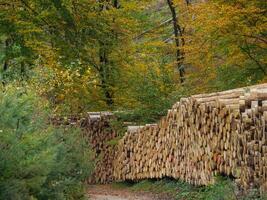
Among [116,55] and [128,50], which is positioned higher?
[128,50]

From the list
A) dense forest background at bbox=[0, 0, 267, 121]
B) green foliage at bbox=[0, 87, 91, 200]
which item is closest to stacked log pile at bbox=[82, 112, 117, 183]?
Answer: dense forest background at bbox=[0, 0, 267, 121]

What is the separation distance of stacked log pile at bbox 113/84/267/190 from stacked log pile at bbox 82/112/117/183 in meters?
1.59

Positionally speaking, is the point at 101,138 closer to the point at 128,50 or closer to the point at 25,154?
the point at 128,50

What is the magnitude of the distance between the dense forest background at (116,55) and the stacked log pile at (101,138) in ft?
2.41

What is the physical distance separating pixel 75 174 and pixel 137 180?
6.44 m

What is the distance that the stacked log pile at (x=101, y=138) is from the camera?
19266 millimetres

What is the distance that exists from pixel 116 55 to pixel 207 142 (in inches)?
460

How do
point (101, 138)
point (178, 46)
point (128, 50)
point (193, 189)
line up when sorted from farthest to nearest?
point (178, 46), point (128, 50), point (101, 138), point (193, 189)

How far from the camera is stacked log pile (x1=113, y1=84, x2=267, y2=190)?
380 inches

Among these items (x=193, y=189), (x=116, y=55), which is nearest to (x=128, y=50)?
(x=116, y=55)

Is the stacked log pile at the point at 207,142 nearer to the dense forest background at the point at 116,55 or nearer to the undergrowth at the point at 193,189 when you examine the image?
the undergrowth at the point at 193,189

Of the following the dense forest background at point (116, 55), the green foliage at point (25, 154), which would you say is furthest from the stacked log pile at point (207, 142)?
the green foliage at point (25, 154)

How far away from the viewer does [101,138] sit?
19562mm

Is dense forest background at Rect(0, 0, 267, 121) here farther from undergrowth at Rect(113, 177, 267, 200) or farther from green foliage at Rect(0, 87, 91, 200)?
green foliage at Rect(0, 87, 91, 200)
